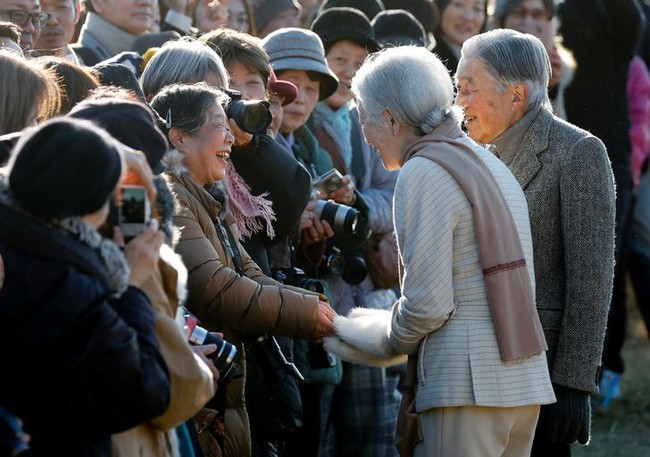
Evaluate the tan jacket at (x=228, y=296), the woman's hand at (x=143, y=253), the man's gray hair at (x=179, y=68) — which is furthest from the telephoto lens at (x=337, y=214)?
the woman's hand at (x=143, y=253)

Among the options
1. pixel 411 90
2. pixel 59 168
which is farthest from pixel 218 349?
pixel 59 168

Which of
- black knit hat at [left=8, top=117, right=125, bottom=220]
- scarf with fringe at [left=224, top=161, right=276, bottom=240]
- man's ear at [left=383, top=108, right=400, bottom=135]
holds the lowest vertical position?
scarf with fringe at [left=224, top=161, right=276, bottom=240]

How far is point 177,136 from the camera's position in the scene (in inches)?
170

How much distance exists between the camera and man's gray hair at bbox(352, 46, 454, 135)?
4059 mm

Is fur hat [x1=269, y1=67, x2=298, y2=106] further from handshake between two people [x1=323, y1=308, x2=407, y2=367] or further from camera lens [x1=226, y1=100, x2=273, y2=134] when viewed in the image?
handshake between two people [x1=323, y1=308, x2=407, y2=367]

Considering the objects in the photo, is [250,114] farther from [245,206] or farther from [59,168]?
[59,168]

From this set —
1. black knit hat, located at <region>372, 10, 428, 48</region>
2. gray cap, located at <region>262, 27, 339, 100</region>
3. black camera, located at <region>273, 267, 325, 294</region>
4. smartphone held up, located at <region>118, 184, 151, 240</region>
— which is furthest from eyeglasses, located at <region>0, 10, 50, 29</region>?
smartphone held up, located at <region>118, 184, 151, 240</region>

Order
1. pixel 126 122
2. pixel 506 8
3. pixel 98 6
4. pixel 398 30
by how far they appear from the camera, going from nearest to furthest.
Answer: pixel 126 122
pixel 98 6
pixel 398 30
pixel 506 8

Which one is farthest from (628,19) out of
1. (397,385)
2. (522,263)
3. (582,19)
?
(522,263)

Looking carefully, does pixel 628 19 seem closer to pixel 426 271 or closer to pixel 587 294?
pixel 587 294

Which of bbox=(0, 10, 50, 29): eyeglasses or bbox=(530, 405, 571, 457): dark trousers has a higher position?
bbox=(0, 10, 50, 29): eyeglasses

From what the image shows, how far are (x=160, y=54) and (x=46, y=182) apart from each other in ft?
7.06

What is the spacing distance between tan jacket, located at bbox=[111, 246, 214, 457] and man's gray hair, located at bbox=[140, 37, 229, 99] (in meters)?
1.63

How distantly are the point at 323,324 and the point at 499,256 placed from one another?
805mm
